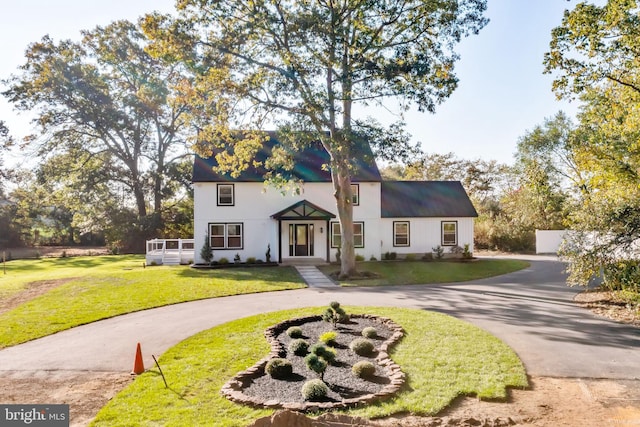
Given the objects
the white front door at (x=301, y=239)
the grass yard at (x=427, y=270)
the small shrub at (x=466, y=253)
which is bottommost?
the grass yard at (x=427, y=270)

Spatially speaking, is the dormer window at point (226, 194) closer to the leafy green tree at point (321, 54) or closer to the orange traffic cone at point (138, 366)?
the leafy green tree at point (321, 54)

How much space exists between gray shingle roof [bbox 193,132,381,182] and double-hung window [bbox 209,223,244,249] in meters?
2.81

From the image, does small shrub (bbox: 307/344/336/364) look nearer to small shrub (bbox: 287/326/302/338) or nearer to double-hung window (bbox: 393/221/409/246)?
small shrub (bbox: 287/326/302/338)

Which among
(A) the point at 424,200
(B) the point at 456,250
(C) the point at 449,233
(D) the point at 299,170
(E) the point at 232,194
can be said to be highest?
(D) the point at 299,170

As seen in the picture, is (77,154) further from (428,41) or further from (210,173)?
(428,41)

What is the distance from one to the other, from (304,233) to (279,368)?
63.4ft

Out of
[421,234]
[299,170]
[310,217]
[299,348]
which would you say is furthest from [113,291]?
[421,234]

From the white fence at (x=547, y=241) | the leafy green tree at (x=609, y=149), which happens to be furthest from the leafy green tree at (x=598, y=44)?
the white fence at (x=547, y=241)

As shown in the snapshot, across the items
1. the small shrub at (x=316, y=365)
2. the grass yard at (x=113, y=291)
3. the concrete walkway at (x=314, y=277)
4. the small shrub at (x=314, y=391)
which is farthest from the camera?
the concrete walkway at (x=314, y=277)

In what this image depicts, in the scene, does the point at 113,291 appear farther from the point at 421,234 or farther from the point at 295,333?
the point at 421,234

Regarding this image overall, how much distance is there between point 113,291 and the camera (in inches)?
680

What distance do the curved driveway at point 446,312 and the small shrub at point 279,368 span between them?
9.15 ft

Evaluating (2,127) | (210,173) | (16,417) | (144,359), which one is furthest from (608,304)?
(2,127)

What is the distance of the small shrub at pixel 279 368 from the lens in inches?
299
